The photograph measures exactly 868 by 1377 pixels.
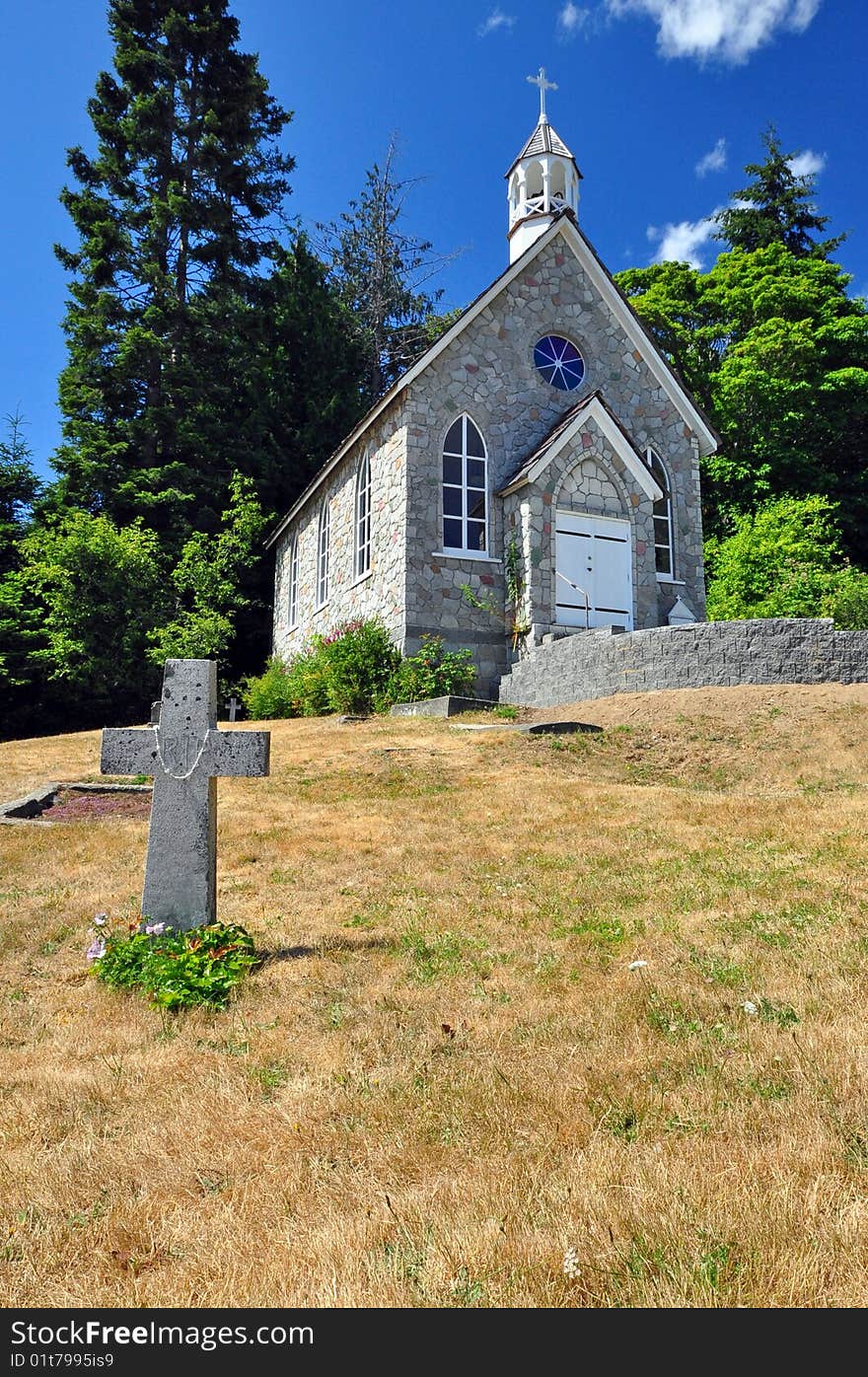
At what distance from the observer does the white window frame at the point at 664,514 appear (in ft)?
65.6

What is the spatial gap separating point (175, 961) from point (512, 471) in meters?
15.8

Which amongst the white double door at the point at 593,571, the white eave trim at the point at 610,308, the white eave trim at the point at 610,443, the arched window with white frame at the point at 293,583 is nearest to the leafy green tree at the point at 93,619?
the arched window with white frame at the point at 293,583

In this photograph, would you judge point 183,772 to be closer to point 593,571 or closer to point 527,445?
point 593,571

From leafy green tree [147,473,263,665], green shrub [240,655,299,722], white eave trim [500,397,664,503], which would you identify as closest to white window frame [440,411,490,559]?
white eave trim [500,397,664,503]

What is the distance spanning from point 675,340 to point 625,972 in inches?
1274

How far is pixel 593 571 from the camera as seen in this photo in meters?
18.6

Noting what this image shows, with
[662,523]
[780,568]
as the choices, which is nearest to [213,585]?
[662,523]

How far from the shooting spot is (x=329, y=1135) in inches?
116

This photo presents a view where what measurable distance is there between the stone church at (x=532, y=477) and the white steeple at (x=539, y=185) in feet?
8.48

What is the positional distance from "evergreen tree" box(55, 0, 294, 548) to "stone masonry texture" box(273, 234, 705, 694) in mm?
9991

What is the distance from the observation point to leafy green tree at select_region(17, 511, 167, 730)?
966 inches

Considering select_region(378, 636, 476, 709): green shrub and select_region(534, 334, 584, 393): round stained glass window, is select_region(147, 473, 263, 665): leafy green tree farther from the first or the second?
select_region(534, 334, 584, 393): round stained glass window

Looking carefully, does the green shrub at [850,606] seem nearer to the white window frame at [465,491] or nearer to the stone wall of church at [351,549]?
the white window frame at [465,491]
